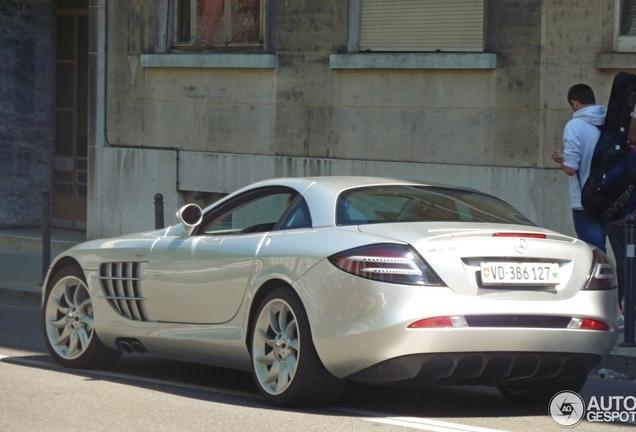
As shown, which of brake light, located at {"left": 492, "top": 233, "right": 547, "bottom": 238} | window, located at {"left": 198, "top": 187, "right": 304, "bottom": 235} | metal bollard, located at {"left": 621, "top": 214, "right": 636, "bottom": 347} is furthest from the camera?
metal bollard, located at {"left": 621, "top": 214, "right": 636, "bottom": 347}

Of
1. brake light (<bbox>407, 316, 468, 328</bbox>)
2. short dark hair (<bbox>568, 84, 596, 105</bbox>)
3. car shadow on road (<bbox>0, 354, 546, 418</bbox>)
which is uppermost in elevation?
short dark hair (<bbox>568, 84, 596, 105</bbox>)

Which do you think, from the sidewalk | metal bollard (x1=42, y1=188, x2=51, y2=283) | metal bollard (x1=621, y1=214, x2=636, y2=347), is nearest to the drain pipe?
metal bollard (x1=42, y1=188, x2=51, y2=283)

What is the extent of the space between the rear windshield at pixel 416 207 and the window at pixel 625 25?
5.95m

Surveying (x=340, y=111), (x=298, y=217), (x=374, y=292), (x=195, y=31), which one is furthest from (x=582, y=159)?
(x=195, y=31)

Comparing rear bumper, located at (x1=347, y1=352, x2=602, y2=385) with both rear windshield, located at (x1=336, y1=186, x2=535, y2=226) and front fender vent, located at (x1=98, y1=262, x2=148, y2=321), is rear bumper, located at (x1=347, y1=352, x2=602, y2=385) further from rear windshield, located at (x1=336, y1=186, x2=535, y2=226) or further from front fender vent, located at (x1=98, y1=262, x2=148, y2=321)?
front fender vent, located at (x1=98, y1=262, x2=148, y2=321)

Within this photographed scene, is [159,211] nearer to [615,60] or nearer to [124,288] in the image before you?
[615,60]

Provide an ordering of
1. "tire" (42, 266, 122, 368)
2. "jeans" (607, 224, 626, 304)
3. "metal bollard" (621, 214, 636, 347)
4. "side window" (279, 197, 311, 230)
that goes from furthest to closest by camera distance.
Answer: "jeans" (607, 224, 626, 304), "metal bollard" (621, 214, 636, 347), "tire" (42, 266, 122, 368), "side window" (279, 197, 311, 230)

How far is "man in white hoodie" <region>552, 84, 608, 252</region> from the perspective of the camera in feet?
34.3

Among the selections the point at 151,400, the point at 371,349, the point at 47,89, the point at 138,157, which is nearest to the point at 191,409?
the point at 151,400

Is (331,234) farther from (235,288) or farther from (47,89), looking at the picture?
(47,89)

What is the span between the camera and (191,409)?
6.98 metres

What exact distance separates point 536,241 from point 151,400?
232cm

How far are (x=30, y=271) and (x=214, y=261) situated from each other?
27.3 feet

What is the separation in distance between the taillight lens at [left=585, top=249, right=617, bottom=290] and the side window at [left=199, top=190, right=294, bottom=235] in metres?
1.78
